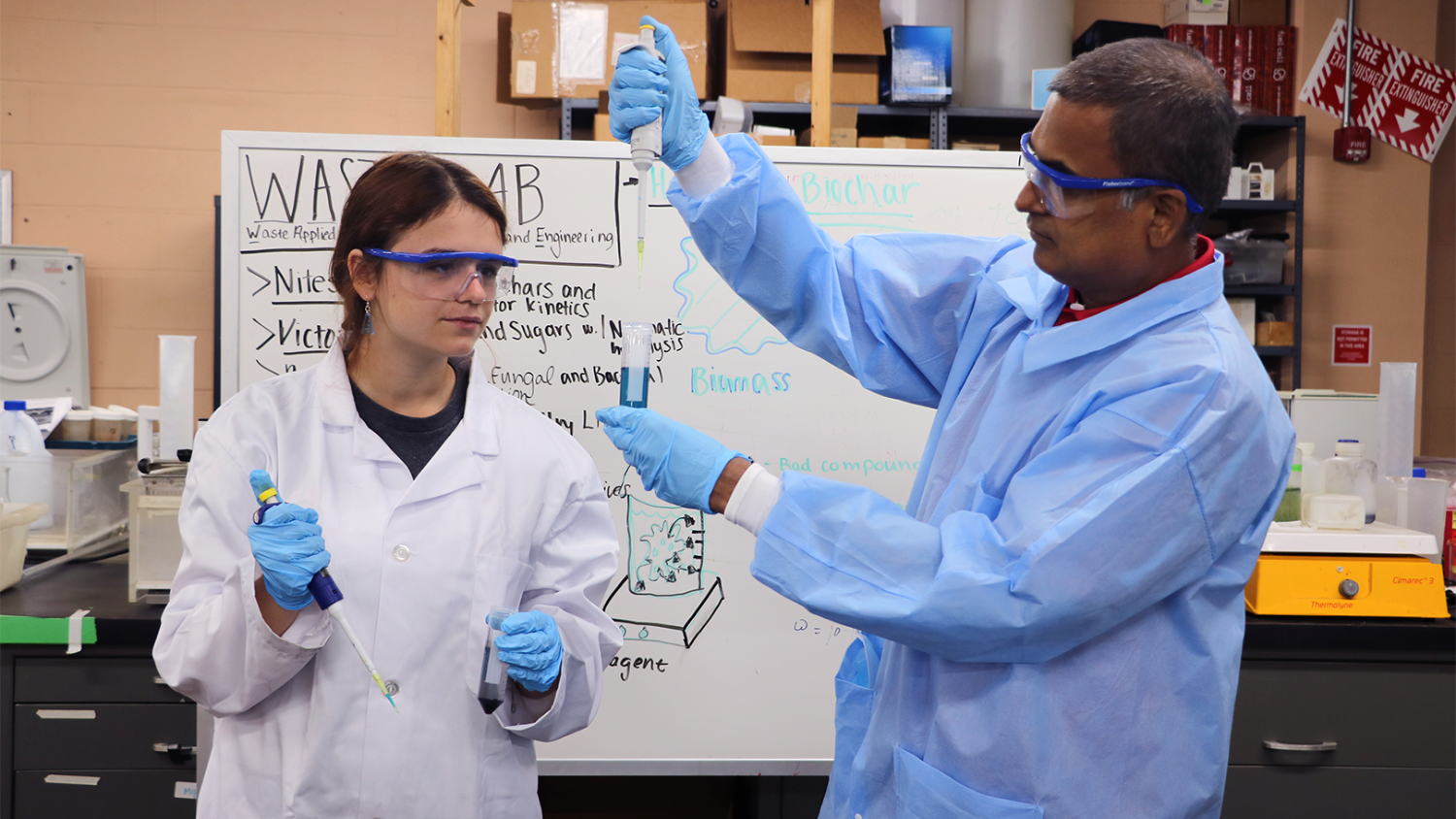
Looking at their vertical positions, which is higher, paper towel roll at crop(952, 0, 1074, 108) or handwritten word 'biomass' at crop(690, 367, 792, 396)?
paper towel roll at crop(952, 0, 1074, 108)

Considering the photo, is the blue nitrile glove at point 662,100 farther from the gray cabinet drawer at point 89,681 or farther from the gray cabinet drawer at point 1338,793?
the gray cabinet drawer at point 1338,793

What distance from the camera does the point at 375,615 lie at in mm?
1268

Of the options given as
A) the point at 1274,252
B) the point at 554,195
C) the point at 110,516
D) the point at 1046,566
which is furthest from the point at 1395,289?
the point at 110,516

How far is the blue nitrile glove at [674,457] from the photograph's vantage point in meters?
1.08

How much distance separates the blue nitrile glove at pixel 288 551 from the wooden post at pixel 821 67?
4.80ft

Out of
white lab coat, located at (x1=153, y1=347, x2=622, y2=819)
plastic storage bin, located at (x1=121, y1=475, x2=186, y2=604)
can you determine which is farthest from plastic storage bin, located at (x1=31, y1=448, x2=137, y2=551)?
white lab coat, located at (x1=153, y1=347, x2=622, y2=819)

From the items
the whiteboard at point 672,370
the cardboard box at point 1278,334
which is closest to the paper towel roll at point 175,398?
the whiteboard at point 672,370

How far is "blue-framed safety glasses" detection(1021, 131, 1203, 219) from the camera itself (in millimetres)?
998

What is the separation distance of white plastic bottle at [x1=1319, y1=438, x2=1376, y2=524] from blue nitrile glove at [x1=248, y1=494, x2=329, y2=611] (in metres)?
2.15

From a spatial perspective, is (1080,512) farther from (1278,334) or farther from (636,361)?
(1278,334)

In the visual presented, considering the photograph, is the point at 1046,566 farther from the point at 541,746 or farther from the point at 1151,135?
the point at 541,746

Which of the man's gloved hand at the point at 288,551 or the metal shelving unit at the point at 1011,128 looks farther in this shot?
the metal shelving unit at the point at 1011,128

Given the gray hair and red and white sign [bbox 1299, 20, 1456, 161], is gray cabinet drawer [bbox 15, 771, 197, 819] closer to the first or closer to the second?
the gray hair

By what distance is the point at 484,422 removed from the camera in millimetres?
1404
